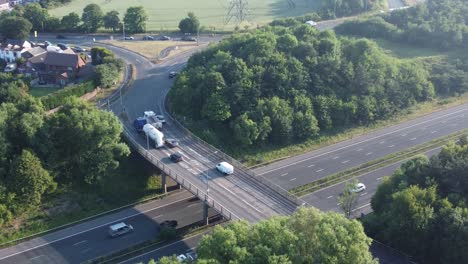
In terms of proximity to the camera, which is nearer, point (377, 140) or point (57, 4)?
point (377, 140)

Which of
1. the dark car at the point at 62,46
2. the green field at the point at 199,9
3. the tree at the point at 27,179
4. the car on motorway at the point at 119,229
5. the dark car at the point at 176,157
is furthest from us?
the green field at the point at 199,9

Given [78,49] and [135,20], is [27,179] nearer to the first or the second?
[78,49]

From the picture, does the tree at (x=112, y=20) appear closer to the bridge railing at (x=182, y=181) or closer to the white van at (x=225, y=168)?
the bridge railing at (x=182, y=181)

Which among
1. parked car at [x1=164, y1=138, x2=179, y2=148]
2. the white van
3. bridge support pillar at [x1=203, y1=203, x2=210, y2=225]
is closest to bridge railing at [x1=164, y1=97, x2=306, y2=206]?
the white van

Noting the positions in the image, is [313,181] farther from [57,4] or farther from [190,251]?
[57,4]

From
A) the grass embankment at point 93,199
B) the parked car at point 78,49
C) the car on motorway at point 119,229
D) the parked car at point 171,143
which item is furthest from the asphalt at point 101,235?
the parked car at point 78,49

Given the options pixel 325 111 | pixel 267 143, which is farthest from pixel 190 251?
pixel 325 111
